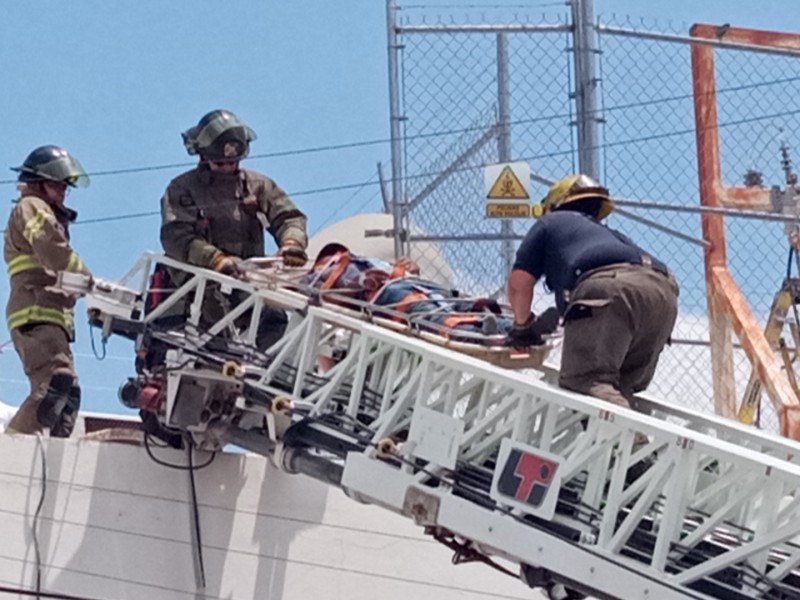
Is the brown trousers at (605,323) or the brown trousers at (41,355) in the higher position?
the brown trousers at (605,323)

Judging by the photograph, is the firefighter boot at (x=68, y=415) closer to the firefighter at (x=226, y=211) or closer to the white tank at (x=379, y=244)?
the firefighter at (x=226, y=211)

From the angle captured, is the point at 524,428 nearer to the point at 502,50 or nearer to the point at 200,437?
the point at 200,437

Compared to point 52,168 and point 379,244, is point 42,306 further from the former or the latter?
point 379,244

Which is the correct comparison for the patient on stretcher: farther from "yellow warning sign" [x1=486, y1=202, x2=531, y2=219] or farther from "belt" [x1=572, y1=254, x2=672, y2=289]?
"yellow warning sign" [x1=486, y1=202, x2=531, y2=219]

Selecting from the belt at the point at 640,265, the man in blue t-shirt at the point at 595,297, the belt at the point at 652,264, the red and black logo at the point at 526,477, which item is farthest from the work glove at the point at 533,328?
the red and black logo at the point at 526,477

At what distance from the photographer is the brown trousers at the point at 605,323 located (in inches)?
269

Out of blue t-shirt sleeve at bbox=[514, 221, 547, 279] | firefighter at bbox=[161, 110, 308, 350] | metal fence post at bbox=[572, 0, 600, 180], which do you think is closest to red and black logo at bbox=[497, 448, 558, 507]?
blue t-shirt sleeve at bbox=[514, 221, 547, 279]

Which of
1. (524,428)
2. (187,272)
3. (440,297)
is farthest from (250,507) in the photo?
(524,428)

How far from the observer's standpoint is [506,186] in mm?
9297

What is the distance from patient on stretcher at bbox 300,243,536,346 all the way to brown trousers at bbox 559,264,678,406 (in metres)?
0.58

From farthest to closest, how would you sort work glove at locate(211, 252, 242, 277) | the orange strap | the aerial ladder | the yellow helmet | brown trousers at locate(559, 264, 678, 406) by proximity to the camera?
work glove at locate(211, 252, 242, 277)
the orange strap
the yellow helmet
brown trousers at locate(559, 264, 678, 406)
the aerial ladder

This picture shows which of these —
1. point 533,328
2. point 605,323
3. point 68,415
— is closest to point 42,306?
point 68,415

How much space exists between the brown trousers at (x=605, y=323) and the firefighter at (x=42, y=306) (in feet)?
12.2

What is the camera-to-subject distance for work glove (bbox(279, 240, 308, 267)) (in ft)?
29.6
